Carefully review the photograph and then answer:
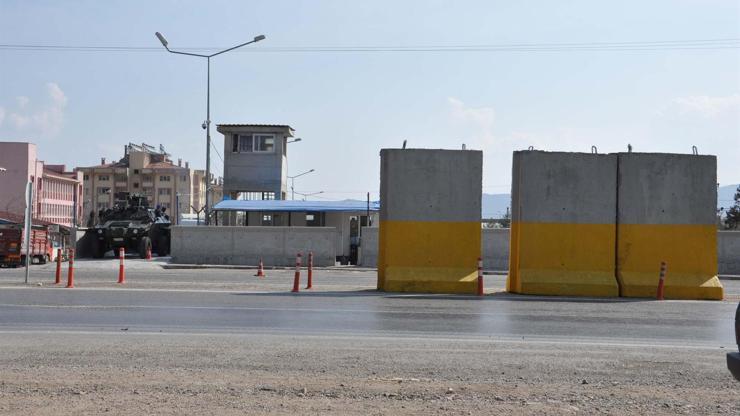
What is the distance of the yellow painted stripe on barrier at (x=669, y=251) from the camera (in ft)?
64.3

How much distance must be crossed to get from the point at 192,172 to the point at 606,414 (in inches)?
5159

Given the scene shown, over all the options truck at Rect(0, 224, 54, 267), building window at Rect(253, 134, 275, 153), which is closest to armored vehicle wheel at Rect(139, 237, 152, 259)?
truck at Rect(0, 224, 54, 267)

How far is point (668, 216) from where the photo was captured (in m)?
19.8

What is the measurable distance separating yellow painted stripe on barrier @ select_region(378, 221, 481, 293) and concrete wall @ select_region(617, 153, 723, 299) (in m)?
3.48

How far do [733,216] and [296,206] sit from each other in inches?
1130

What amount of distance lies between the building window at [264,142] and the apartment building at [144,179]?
240 ft

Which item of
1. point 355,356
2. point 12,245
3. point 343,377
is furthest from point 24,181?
point 343,377

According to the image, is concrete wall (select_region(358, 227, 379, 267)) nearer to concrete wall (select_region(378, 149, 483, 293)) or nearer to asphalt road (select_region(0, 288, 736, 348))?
concrete wall (select_region(378, 149, 483, 293))

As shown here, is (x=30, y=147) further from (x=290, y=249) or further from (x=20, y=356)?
(x=20, y=356)

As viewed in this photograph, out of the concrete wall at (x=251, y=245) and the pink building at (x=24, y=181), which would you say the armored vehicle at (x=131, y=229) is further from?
the pink building at (x=24, y=181)

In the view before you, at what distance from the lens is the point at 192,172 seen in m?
134

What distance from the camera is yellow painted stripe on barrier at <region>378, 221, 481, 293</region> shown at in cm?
1981

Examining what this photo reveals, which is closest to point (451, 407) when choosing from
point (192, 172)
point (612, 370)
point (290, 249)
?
point (612, 370)

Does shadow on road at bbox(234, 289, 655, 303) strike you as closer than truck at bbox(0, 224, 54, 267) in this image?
Yes
